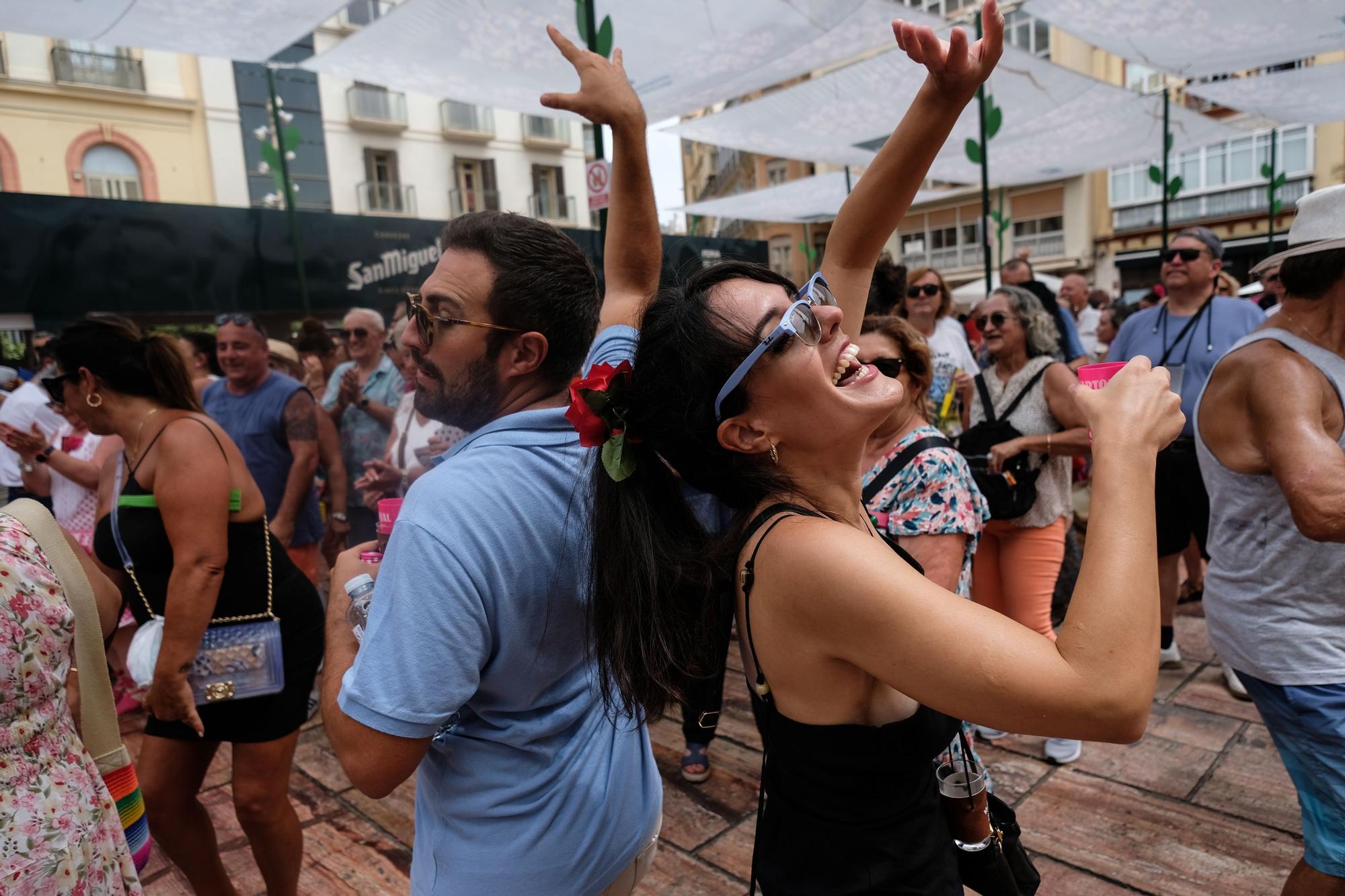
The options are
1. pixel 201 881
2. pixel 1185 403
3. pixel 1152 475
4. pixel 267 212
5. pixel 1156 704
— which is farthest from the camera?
pixel 267 212

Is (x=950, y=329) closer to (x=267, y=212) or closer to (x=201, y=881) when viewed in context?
(x=201, y=881)

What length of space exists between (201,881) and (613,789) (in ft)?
5.49

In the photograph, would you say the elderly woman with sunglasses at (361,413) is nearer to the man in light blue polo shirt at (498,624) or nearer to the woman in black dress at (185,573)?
the woman in black dress at (185,573)

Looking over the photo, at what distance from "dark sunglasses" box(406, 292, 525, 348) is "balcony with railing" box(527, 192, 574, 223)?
28826 mm

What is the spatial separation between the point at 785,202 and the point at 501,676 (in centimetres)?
1200

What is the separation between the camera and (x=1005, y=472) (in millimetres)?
3189

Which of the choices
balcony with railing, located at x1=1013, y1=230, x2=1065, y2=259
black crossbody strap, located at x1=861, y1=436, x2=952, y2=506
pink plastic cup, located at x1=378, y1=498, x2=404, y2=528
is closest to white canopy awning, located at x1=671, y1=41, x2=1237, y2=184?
black crossbody strap, located at x1=861, y1=436, x2=952, y2=506

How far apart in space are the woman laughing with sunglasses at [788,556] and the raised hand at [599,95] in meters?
0.58

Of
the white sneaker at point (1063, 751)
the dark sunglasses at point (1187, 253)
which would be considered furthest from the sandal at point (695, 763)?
the dark sunglasses at point (1187, 253)

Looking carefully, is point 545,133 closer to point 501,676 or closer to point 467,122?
point 467,122

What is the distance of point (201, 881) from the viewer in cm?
231

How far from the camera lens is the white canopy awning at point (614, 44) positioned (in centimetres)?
Answer: 515

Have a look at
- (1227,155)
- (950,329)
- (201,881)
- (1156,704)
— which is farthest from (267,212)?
(1227,155)

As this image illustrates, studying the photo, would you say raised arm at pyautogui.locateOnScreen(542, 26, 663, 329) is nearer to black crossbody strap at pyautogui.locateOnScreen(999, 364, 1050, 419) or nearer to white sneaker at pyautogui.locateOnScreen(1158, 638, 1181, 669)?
black crossbody strap at pyautogui.locateOnScreen(999, 364, 1050, 419)
